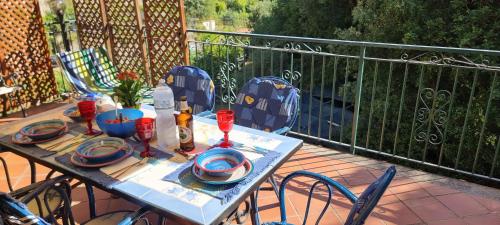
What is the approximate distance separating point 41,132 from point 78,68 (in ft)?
8.80

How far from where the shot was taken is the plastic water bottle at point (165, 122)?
1652 millimetres

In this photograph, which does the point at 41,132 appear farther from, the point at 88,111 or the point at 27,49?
the point at 27,49

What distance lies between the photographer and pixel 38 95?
16.9 ft

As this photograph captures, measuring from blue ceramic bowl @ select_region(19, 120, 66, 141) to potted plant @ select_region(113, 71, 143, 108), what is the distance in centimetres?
33

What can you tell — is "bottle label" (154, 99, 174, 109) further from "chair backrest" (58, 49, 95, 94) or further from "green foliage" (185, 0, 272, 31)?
"green foliage" (185, 0, 272, 31)

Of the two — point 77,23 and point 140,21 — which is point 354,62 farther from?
point 77,23

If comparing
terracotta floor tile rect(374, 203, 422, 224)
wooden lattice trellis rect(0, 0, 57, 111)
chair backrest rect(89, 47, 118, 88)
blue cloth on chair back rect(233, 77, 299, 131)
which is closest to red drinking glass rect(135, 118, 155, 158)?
blue cloth on chair back rect(233, 77, 299, 131)

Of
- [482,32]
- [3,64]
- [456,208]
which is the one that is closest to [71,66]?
[3,64]

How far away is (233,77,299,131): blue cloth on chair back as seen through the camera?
7.23ft

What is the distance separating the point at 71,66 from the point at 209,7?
19.1 meters

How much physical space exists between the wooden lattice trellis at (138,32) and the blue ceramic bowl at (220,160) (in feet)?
11.2

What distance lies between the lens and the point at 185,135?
1.60 m

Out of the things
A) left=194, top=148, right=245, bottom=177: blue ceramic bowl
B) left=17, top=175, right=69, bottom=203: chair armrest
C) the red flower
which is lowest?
left=17, top=175, right=69, bottom=203: chair armrest

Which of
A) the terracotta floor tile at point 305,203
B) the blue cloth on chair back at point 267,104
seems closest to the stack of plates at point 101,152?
the blue cloth on chair back at point 267,104
